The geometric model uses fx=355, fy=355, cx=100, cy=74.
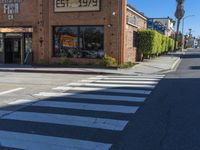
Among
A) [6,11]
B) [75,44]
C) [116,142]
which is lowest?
[116,142]

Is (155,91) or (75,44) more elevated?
(75,44)

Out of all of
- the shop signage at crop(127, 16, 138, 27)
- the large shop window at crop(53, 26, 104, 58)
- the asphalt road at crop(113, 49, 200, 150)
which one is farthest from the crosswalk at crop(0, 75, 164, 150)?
the shop signage at crop(127, 16, 138, 27)

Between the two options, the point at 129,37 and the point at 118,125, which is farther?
the point at 129,37

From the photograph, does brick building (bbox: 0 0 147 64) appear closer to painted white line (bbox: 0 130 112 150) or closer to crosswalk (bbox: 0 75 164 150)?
crosswalk (bbox: 0 75 164 150)

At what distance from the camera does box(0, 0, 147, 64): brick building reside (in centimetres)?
2334

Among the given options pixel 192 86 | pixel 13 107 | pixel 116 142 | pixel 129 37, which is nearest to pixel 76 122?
pixel 116 142

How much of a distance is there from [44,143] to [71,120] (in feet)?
5.69

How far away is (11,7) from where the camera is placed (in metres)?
25.9

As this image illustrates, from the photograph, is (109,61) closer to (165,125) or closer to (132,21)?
(132,21)

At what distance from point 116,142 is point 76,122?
1683mm

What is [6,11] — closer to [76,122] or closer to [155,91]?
[155,91]

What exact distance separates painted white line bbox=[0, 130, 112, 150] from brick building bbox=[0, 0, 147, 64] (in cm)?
1712

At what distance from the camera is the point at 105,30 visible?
23.4m

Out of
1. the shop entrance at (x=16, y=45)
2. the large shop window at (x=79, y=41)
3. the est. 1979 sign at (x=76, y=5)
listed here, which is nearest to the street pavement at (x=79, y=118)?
the large shop window at (x=79, y=41)
